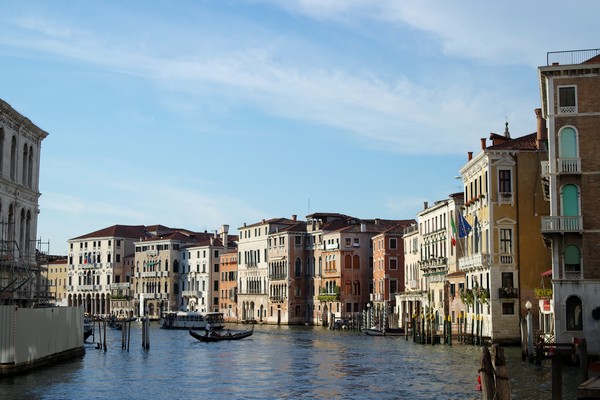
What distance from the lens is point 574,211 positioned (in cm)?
3180

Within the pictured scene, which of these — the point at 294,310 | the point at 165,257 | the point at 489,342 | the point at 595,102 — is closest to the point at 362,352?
the point at 489,342

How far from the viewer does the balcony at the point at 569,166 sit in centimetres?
3161

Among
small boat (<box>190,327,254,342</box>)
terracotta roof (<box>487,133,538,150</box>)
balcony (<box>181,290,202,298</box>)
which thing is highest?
terracotta roof (<box>487,133,538,150</box>)

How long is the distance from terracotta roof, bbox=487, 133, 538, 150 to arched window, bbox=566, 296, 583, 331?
12319 mm

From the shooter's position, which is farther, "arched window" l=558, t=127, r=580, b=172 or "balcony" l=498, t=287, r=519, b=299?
"balcony" l=498, t=287, r=519, b=299

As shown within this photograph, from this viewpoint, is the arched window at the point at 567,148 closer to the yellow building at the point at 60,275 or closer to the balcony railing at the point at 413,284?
the balcony railing at the point at 413,284

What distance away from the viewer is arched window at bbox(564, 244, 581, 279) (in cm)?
3188

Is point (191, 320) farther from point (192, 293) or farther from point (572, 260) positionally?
point (572, 260)

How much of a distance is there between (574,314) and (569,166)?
5.07 m

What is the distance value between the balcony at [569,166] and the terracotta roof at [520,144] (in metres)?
10.8

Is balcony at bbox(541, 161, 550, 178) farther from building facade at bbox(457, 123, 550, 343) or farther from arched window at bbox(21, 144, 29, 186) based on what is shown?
arched window at bbox(21, 144, 29, 186)

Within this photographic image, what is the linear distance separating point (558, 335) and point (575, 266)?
2500 millimetres

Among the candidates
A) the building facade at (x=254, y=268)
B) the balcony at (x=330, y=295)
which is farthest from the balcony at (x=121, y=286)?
the balcony at (x=330, y=295)

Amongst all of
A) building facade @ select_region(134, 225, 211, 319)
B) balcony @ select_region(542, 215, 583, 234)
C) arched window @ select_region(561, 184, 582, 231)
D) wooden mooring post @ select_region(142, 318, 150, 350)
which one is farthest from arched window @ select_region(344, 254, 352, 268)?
balcony @ select_region(542, 215, 583, 234)
